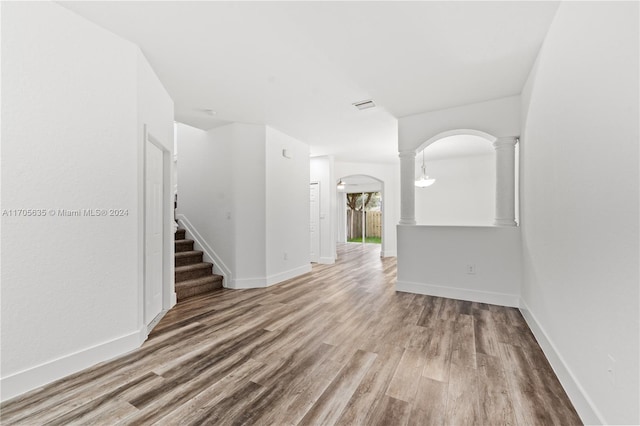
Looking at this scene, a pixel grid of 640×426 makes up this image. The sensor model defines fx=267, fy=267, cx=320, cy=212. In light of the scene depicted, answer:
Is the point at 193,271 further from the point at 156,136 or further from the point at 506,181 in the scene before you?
the point at 506,181

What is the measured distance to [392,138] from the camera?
5.11 meters

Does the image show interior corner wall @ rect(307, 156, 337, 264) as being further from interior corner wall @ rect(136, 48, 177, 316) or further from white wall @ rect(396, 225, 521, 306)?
interior corner wall @ rect(136, 48, 177, 316)

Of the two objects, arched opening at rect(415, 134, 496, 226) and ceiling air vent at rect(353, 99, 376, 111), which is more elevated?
ceiling air vent at rect(353, 99, 376, 111)

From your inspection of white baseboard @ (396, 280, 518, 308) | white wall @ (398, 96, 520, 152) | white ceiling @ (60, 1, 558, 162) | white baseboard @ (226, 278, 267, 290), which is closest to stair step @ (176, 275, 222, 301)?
white baseboard @ (226, 278, 267, 290)

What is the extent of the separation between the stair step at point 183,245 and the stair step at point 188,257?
0.09 meters

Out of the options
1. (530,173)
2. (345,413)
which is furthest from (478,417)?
(530,173)

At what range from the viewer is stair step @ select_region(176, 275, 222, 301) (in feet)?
12.2

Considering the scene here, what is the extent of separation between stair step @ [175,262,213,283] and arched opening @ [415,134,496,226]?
4992mm

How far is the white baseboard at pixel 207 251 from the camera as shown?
4289 millimetres

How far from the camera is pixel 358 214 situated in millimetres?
12898

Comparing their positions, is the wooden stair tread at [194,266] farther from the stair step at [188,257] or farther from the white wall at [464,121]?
the white wall at [464,121]

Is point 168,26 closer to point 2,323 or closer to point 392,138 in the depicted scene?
point 2,323

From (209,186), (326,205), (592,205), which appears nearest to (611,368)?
(592,205)

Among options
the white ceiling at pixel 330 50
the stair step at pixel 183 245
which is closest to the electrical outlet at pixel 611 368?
the white ceiling at pixel 330 50
